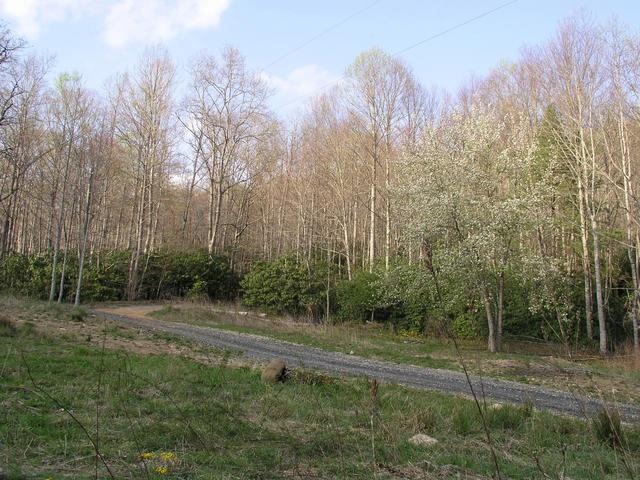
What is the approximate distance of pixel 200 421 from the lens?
19.5 ft

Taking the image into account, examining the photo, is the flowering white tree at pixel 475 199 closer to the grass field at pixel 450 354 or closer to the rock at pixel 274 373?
the grass field at pixel 450 354

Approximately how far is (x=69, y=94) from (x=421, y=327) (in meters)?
26.3

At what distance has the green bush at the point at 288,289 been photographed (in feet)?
98.8

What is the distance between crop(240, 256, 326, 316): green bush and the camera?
3012cm

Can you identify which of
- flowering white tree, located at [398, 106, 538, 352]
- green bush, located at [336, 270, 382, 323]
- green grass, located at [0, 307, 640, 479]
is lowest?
green grass, located at [0, 307, 640, 479]

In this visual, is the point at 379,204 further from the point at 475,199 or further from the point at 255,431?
the point at 255,431

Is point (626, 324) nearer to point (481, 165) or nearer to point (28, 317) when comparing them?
point (481, 165)

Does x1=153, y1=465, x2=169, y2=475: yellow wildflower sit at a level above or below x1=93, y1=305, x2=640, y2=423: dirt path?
above

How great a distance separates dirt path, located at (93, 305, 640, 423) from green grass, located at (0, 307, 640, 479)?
117 cm

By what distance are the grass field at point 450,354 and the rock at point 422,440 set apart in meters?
4.05

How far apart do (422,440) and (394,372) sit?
24.9ft

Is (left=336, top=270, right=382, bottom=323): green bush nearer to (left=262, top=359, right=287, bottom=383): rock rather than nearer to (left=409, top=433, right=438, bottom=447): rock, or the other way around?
(left=262, top=359, right=287, bottom=383): rock

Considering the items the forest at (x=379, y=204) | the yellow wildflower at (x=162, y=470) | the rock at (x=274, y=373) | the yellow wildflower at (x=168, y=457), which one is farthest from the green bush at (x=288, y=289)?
the yellow wildflower at (x=162, y=470)

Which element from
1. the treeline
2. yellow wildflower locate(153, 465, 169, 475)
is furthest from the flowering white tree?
the treeline
